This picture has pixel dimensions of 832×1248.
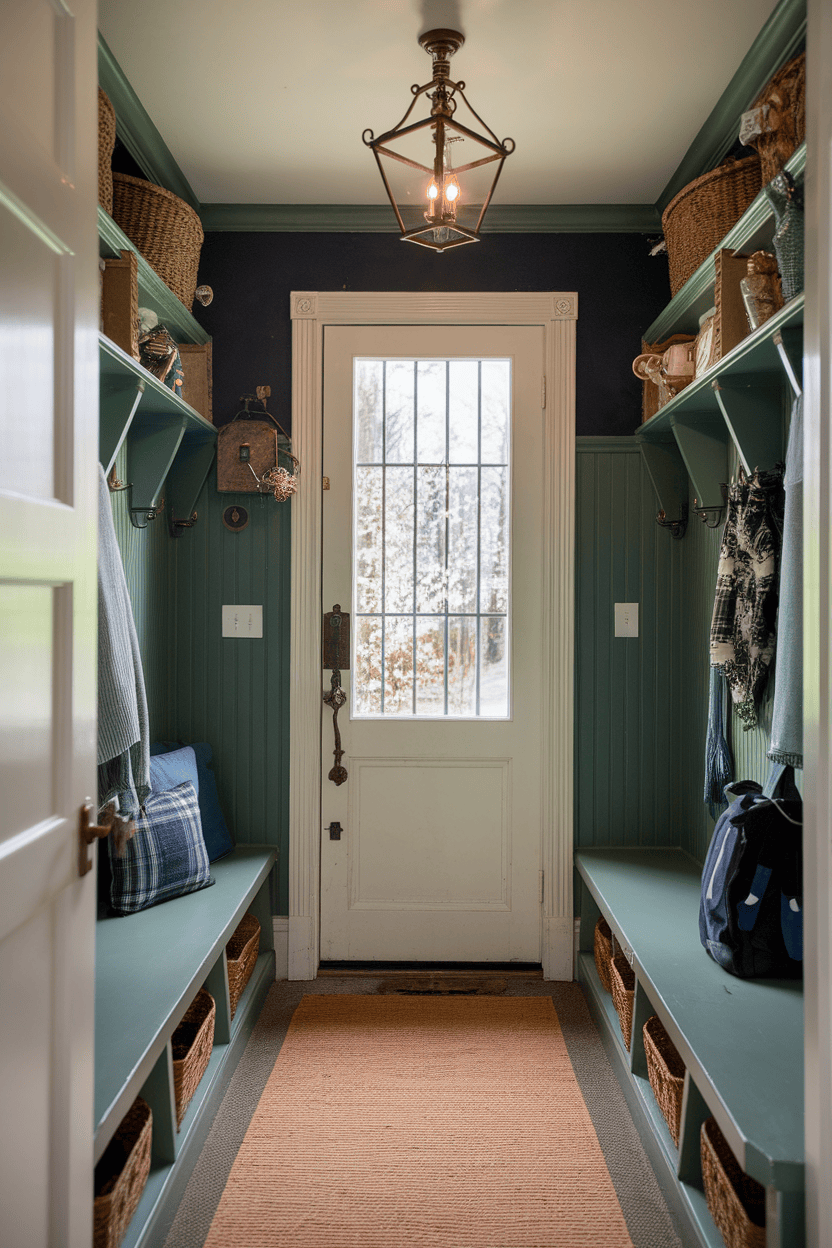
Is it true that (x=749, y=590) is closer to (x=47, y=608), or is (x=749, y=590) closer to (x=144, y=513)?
(x=47, y=608)

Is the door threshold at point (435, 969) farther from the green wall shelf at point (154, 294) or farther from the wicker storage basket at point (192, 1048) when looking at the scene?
the green wall shelf at point (154, 294)

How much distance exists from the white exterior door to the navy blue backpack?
134cm

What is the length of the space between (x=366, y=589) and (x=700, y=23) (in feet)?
6.09

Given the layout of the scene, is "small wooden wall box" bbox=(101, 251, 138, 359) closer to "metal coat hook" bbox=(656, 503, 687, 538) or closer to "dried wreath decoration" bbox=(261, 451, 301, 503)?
"dried wreath decoration" bbox=(261, 451, 301, 503)

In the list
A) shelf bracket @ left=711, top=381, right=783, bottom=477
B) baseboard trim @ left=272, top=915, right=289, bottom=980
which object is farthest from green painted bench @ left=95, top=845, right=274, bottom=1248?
shelf bracket @ left=711, top=381, right=783, bottom=477

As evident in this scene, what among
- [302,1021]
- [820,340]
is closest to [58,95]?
[820,340]

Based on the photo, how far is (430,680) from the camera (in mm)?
3018

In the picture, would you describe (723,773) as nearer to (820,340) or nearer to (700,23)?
(820,340)

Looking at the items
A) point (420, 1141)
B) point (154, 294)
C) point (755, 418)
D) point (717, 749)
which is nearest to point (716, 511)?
point (755, 418)

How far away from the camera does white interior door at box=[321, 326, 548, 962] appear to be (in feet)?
9.88

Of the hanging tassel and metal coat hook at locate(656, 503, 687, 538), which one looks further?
metal coat hook at locate(656, 503, 687, 538)

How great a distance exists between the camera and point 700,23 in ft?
6.63

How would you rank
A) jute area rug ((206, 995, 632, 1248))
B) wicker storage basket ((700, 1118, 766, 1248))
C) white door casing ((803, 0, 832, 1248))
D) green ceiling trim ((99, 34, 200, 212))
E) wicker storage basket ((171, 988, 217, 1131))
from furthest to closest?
1. green ceiling trim ((99, 34, 200, 212))
2. wicker storage basket ((171, 988, 217, 1131))
3. jute area rug ((206, 995, 632, 1248))
4. wicker storage basket ((700, 1118, 766, 1248))
5. white door casing ((803, 0, 832, 1248))

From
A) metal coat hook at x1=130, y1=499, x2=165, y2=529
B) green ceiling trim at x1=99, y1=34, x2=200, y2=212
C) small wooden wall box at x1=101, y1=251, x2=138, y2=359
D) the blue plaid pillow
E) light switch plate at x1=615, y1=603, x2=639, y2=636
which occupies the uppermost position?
green ceiling trim at x1=99, y1=34, x2=200, y2=212
